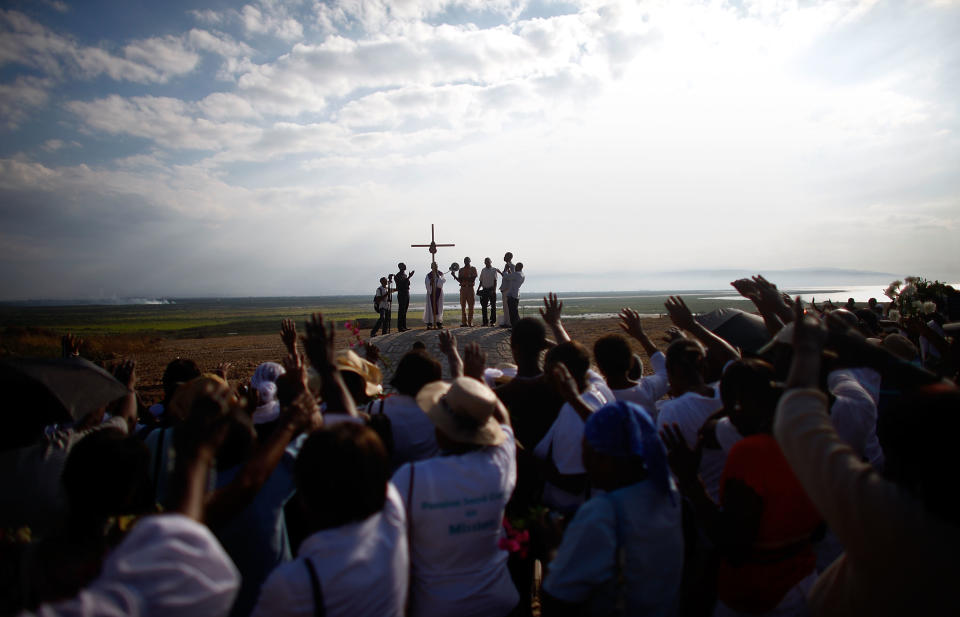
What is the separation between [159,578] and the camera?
131 centimetres

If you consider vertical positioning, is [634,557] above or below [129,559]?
below

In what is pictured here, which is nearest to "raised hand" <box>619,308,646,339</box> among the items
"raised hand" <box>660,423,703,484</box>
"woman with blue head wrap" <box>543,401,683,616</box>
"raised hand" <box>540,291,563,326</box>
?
"raised hand" <box>540,291,563,326</box>

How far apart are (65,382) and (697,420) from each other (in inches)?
146

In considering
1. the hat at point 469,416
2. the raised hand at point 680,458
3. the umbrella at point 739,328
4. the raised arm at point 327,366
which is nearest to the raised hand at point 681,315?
the umbrella at point 739,328

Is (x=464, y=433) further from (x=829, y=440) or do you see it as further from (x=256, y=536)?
(x=829, y=440)

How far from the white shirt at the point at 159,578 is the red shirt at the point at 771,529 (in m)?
1.98

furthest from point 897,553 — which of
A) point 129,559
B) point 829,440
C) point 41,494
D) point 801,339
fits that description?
point 41,494

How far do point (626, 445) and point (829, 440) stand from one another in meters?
0.70

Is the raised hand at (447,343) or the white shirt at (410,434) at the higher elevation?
the raised hand at (447,343)

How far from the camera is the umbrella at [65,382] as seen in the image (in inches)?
101

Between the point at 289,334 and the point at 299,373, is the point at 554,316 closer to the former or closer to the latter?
the point at 289,334

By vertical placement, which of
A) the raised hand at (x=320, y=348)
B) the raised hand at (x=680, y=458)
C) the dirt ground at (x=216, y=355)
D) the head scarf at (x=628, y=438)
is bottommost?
the dirt ground at (x=216, y=355)

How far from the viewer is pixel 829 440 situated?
1520mm

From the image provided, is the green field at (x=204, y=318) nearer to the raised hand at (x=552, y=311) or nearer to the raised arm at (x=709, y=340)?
the raised hand at (x=552, y=311)
